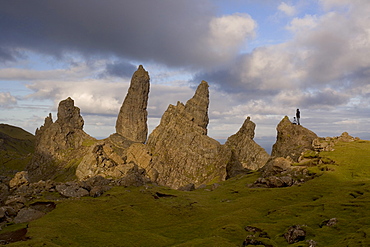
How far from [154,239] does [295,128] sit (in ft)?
291

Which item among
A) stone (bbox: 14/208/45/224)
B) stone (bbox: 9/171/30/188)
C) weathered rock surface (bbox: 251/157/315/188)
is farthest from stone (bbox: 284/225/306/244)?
stone (bbox: 9/171/30/188)

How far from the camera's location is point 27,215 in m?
65.2

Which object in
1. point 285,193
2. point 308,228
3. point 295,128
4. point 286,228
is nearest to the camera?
point 308,228

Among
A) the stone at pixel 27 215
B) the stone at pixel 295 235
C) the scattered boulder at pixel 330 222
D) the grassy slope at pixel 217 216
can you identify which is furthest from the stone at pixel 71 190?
the scattered boulder at pixel 330 222

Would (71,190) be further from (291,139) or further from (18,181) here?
(291,139)

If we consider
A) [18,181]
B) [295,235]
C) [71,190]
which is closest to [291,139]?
[295,235]

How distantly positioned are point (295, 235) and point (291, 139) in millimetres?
84241

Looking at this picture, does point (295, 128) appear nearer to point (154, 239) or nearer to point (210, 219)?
point (210, 219)

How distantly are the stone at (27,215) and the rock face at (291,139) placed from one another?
87.1m

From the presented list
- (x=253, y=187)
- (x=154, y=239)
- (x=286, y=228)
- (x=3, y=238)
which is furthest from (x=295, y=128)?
(x=3, y=238)

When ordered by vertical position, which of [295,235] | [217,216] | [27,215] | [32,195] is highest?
[295,235]

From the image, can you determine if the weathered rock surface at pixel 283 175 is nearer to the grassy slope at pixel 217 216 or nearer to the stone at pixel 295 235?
the grassy slope at pixel 217 216

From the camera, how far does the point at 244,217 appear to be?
57.5 metres

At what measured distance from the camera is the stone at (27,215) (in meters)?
63.4
